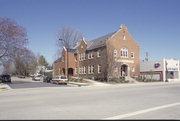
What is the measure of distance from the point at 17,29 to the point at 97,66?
18.3 m

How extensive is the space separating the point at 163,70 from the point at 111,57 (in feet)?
50.3

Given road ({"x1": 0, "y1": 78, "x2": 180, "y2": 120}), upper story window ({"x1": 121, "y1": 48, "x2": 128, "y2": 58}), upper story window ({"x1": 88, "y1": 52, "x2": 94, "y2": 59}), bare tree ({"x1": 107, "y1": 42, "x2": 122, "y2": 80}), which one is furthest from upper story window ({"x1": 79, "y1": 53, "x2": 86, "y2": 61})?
road ({"x1": 0, "y1": 78, "x2": 180, "y2": 120})

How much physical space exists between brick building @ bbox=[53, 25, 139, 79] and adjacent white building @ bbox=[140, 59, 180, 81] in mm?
5329

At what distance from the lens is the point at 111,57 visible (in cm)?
3866

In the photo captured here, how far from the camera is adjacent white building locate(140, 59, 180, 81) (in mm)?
46750

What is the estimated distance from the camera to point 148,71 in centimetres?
5084

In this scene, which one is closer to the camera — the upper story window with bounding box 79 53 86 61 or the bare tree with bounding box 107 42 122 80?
the bare tree with bounding box 107 42 122 80

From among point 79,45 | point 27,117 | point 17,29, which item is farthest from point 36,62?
point 27,117

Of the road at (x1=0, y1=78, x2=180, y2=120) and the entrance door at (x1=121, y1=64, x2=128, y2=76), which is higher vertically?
the entrance door at (x1=121, y1=64, x2=128, y2=76)

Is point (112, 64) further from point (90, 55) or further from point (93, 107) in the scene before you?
point (93, 107)

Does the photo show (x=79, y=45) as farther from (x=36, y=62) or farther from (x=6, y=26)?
(x=36, y=62)

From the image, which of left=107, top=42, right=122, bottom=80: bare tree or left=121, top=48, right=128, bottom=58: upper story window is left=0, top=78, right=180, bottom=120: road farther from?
left=121, top=48, right=128, bottom=58: upper story window

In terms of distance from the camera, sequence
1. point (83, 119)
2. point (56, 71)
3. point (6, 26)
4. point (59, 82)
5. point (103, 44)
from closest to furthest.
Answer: point (83, 119) < point (59, 82) < point (6, 26) < point (103, 44) < point (56, 71)

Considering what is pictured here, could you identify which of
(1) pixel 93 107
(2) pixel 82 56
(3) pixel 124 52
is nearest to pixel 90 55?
(2) pixel 82 56
